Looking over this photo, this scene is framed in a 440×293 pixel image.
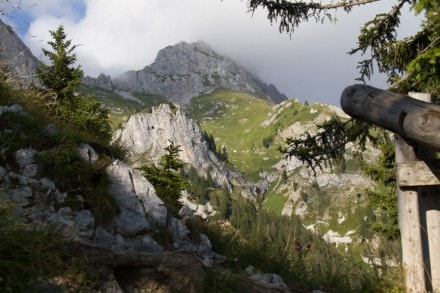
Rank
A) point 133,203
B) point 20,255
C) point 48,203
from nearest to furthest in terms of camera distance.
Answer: point 20,255 → point 48,203 → point 133,203

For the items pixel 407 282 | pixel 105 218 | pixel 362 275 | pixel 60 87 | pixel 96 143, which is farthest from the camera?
pixel 60 87

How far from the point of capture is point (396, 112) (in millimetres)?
5484

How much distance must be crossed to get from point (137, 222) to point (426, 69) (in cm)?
653

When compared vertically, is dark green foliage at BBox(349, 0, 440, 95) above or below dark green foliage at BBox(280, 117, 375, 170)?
above

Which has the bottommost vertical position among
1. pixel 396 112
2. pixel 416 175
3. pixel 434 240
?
pixel 434 240

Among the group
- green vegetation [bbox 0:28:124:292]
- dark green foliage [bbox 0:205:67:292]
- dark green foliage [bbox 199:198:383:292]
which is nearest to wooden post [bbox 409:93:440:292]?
dark green foliage [bbox 199:198:383:292]

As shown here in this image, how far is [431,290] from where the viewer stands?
5953mm

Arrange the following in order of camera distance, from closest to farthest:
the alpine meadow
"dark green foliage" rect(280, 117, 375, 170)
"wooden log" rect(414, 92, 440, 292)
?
the alpine meadow < "wooden log" rect(414, 92, 440, 292) < "dark green foliage" rect(280, 117, 375, 170)

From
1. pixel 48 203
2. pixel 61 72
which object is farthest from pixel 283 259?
pixel 61 72

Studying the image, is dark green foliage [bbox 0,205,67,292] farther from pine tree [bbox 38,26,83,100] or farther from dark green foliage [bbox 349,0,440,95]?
pine tree [bbox 38,26,83,100]

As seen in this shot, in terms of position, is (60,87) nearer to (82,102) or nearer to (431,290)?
(82,102)

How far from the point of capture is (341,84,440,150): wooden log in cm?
479

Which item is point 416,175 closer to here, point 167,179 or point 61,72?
point 167,179

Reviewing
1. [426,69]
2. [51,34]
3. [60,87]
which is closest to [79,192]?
[426,69]
